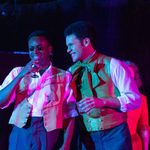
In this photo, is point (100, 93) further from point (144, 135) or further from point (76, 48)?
point (144, 135)

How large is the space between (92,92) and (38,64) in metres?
0.51

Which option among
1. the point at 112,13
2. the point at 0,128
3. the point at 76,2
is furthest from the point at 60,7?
the point at 0,128

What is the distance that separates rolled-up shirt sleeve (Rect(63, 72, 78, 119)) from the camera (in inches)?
131

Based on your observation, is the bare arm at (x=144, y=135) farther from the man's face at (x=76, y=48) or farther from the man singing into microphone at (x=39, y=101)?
the man's face at (x=76, y=48)

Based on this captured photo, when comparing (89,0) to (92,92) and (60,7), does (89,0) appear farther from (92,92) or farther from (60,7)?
(92,92)

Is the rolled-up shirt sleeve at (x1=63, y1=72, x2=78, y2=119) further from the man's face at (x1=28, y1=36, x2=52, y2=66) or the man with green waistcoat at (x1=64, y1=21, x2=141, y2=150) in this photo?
the man's face at (x1=28, y1=36, x2=52, y2=66)

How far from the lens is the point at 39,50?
331cm

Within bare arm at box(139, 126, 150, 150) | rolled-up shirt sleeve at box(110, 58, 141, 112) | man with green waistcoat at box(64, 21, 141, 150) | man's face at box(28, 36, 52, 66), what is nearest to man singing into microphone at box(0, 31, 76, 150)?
man's face at box(28, 36, 52, 66)

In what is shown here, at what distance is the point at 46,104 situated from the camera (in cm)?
321

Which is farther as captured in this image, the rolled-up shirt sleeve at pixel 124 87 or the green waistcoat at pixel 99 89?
the green waistcoat at pixel 99 89

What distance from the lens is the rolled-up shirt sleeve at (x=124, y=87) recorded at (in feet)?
9.70

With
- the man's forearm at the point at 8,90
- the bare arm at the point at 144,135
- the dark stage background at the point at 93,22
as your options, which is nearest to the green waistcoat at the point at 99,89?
the man's forearm at the point at 8,90

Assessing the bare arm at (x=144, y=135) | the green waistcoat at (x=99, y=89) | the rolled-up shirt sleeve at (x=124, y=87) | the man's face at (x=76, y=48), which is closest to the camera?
the rolled-up shirt sleeve at (x=124, y=87)

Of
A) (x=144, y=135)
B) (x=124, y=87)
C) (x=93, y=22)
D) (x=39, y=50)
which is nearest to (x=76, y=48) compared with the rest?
(x=39, y=50)
